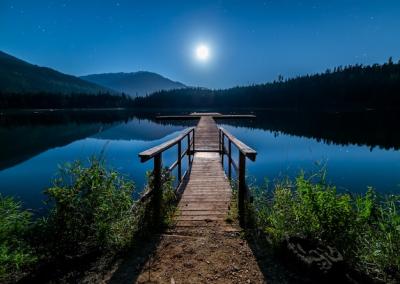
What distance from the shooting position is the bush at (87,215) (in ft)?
13.4

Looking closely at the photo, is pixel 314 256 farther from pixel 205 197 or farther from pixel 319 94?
pixel 319 94

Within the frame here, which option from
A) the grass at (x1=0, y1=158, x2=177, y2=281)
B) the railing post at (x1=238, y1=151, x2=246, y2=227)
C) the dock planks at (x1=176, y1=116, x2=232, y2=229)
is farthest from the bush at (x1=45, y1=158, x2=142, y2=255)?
the railing post at (x1=238, y1=151, x2=246, y2=227)

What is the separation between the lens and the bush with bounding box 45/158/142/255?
4090 millimetres

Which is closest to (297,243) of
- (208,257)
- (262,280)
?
(262,280)

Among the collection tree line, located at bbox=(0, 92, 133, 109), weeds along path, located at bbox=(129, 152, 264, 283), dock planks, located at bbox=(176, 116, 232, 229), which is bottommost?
dock planks, located at bbox=(176, 116, 232, 229)

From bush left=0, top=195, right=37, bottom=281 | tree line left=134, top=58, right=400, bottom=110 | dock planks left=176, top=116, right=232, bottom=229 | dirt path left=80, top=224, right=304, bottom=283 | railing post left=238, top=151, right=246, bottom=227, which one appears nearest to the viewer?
dirt path left=80, top=224, right=304, bottom=283

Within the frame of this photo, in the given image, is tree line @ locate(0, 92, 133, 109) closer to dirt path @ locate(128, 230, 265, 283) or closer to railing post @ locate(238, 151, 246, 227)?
railing post @ locate(238, 151, 246, 227)

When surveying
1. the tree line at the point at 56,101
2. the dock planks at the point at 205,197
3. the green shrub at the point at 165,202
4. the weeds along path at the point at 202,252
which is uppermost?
the tree line at the point at 56,101

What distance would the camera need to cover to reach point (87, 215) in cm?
418

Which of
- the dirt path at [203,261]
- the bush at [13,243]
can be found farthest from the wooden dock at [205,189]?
the bush at [13,243]

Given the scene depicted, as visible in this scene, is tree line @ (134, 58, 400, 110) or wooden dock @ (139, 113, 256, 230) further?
tree line @ (134, 58, 400, 110)

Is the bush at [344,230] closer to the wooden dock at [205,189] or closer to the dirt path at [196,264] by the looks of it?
the dirt path at [196,264]

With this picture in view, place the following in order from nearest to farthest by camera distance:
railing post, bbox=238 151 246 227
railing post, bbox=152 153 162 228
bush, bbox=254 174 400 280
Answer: bush, bbox=254 174 400 280 → railing post, bbox=152 153 162 228 → railing post, bbox=238 151 246 227

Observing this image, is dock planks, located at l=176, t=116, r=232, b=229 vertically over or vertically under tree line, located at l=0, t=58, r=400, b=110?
under
